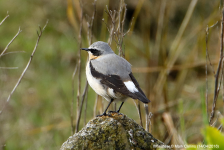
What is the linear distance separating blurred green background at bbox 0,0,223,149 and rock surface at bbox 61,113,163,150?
2.20 metres

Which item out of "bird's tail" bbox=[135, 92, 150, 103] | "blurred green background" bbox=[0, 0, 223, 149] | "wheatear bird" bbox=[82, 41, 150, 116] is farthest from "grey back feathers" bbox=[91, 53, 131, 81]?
"blurred green background" bbox=[0, 0, 223, 149]

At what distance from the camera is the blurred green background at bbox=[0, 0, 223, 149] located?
20.5ft

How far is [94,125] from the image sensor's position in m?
3.14

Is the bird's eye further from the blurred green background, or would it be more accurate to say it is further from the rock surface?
the rock surface

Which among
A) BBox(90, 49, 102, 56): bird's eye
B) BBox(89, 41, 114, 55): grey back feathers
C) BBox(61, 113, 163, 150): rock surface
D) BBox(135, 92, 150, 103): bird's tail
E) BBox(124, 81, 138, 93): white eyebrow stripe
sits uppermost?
BBox(89, 41, 114, 55): grey back feathers

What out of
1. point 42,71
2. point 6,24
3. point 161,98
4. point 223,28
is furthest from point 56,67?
point 223,28

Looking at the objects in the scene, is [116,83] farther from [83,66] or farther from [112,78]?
[83,66]

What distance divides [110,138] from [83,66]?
6.69 meters

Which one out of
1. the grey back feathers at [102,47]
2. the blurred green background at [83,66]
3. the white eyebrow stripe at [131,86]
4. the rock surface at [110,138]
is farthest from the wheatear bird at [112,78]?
the blurred green background at [83,66]

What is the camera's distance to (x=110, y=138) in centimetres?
303

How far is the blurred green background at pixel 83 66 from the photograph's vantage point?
20.5 ft

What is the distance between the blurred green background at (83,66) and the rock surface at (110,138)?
2.20 metres

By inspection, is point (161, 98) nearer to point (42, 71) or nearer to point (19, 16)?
point (42, 71)

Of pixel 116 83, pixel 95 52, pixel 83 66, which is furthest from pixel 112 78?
pixel 83 66
